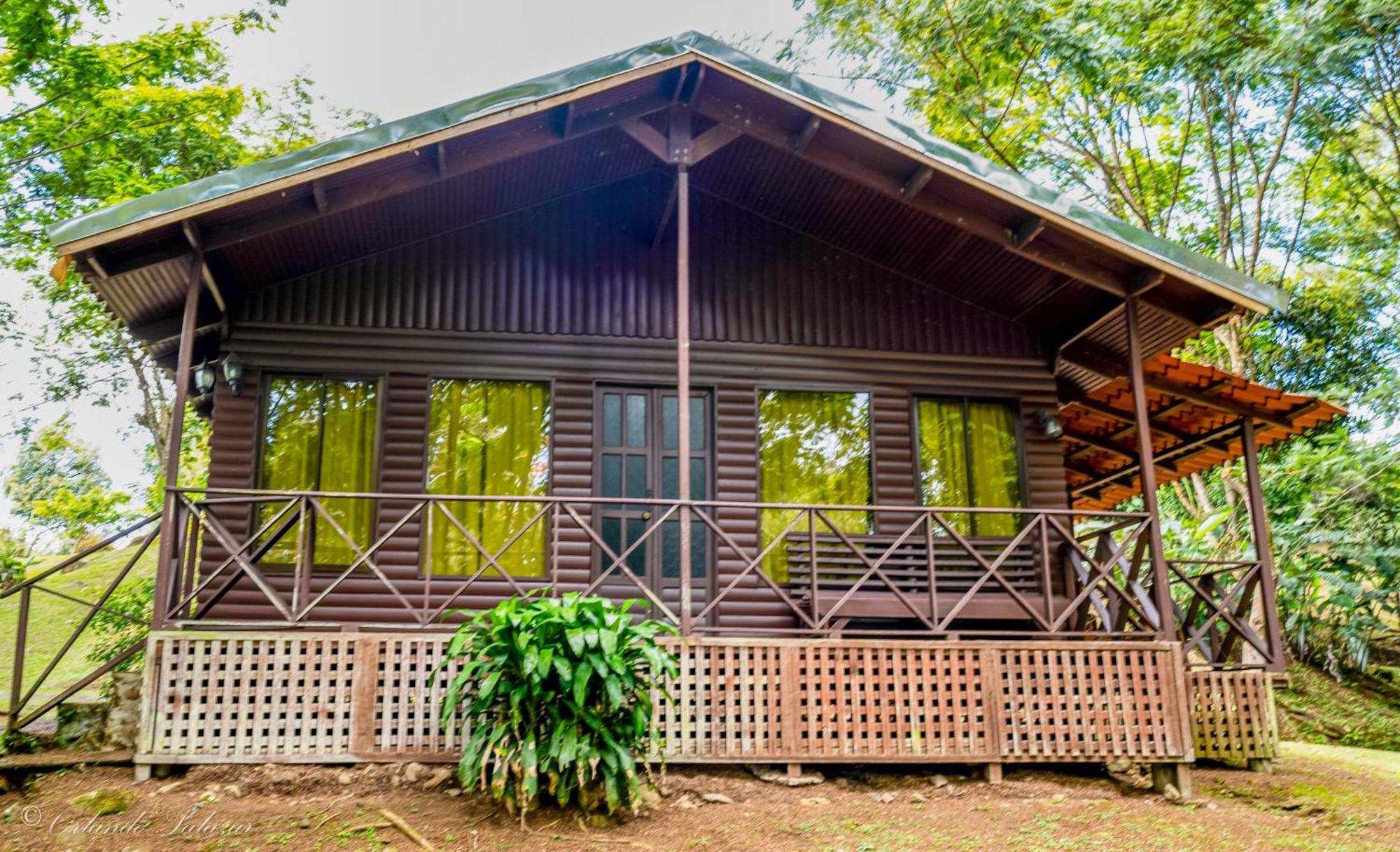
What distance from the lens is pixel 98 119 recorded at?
1495 cm

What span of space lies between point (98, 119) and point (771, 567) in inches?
492

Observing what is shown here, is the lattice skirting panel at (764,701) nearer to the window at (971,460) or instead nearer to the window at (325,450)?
the window at (325,450)

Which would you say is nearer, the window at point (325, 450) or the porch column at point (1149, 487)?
the porch column at point (1149, 487)

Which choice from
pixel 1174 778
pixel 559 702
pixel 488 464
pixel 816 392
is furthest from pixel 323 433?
pixel 1174 778

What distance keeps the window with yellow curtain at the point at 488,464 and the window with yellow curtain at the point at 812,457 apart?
1.99 metres

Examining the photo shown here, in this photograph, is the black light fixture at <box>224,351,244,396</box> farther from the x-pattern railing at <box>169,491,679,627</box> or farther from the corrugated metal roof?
the corrugated metal roof

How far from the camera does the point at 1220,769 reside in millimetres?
8281

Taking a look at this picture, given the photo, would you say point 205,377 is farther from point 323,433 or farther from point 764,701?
point 764,701

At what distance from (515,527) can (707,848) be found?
3848mm

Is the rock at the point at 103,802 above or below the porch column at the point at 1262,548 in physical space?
below

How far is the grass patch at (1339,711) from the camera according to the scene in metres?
12.6

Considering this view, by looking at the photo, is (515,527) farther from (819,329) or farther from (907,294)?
(907,294)

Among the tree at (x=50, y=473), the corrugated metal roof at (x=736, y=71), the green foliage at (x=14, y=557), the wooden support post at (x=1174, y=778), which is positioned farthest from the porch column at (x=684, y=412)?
the tree at (x=50, y=473)

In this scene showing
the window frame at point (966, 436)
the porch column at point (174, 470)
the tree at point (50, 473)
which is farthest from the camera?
the tree at point (50, 473)
